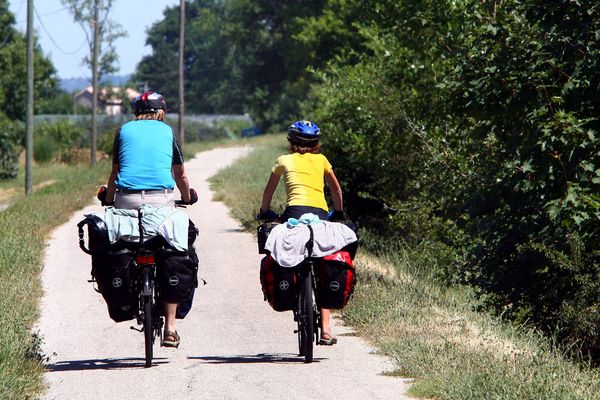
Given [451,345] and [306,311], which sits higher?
[306,311]

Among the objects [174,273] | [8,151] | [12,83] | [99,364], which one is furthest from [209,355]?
[12,83]

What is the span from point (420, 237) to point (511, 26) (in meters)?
6.79

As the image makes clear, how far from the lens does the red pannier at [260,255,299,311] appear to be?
8.86m

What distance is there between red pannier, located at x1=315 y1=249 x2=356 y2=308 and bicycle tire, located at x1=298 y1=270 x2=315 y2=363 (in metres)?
0.16

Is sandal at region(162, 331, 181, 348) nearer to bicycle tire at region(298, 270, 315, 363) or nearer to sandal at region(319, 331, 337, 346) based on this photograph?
bicycle tire at region(298, 270, 315, 363)

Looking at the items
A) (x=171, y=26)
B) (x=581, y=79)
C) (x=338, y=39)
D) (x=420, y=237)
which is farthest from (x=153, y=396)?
(x=171, y=26)

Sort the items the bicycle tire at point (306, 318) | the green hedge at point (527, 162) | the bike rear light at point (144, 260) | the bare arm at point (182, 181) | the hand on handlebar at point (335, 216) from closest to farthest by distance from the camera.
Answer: the bike rear light at point (144, 260), the bicycle tire at point (306, 318), the bare arm at point (182, 181), the hand on handlebar at point (335, 216), the green hedge at point (527, 162)

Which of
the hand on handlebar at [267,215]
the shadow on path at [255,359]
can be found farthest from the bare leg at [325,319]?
the hand on handlebar at [267,215]

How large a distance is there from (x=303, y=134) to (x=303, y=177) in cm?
32

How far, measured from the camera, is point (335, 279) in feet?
29.1

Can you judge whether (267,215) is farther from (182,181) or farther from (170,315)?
(170,315)

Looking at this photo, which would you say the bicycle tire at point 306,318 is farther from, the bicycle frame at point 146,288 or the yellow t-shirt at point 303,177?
the bicycle frame at point 146,288

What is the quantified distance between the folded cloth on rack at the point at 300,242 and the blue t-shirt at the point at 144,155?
85 cm

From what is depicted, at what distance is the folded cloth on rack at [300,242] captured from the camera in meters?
8.77
